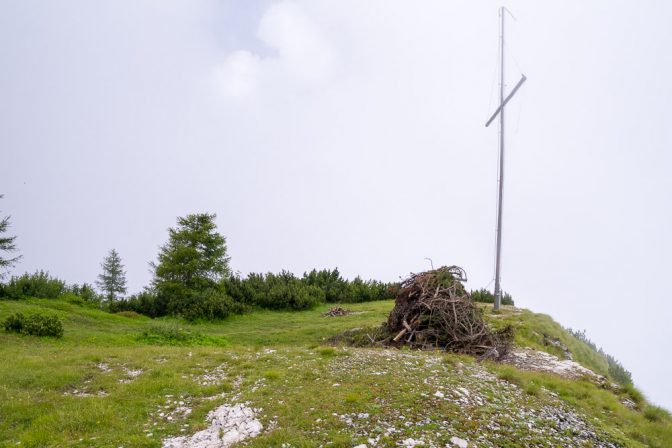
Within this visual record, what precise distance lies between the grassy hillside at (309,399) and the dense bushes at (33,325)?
188cm

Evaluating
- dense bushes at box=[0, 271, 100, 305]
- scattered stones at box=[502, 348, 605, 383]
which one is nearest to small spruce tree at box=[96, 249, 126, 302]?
dense bushes at box=[0, 271, 100, 305]

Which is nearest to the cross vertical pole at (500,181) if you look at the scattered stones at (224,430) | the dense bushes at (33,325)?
the scattered stones at (224,430)

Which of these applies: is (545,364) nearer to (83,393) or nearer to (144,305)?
(83,393)

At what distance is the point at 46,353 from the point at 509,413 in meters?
12.1

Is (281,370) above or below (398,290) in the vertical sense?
below

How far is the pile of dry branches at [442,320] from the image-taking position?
13.1 meters

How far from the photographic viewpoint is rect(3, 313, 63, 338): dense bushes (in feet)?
49.2

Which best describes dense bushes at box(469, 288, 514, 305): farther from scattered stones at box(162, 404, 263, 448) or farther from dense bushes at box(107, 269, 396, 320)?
scattered stones at box(162, 404, 263, 448)

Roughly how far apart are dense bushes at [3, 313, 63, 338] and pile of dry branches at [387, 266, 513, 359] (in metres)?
11.7

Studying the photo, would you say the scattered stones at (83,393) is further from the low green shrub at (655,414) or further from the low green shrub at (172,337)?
the low green shrub at (655,414)

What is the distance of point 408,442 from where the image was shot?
6238 millimetres

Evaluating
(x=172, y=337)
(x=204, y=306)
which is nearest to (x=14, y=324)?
(x=172, y=337)

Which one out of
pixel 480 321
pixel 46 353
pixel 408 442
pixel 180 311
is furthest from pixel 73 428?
pixel 180 311

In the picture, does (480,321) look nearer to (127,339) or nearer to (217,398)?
(217,398)
